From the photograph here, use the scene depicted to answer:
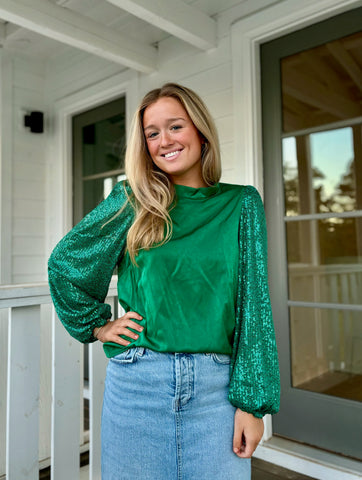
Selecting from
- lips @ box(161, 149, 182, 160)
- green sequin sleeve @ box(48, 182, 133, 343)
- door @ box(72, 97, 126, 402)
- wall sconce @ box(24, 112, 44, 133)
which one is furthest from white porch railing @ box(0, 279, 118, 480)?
wall sconce @ box(24, 112, 44, 133)

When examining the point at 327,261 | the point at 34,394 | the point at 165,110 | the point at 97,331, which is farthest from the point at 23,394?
the point at 327,261

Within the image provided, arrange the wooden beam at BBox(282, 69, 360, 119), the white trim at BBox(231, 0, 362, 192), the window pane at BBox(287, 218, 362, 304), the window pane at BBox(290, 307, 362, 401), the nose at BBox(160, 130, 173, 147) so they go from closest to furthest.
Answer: the nose at BBox(160, 130, 173, 147)
the white trim at BBox(231, 0, 362, 192)
the wooden beam at BBox(282, 69, 360, 119)
the window pane at BBox(290, 307, 362, 401)
the window pane at BBox(287, 218, 362, 304)

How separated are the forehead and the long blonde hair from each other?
0.01 m

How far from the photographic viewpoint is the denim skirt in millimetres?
843

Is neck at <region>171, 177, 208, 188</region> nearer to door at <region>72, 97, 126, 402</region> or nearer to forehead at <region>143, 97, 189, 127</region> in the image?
forehead at <region>143, 97, 189, 127</region>

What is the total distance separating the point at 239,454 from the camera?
877 millimetres

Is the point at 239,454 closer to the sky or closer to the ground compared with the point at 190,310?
closer to the ground

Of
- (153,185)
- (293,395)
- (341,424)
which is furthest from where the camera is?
(293,395)

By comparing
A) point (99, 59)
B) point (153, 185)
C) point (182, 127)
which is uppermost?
point (99, 59)

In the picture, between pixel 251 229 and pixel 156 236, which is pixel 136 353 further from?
pixel 251 229

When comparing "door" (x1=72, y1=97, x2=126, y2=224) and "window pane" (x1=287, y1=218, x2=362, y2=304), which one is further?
A: "door" (x1=72, y1=97, x2=126, y2=224)

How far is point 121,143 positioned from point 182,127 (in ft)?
7.52

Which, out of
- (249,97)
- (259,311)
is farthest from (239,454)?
(249,97)

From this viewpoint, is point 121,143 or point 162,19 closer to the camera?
point 162,19
